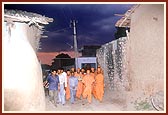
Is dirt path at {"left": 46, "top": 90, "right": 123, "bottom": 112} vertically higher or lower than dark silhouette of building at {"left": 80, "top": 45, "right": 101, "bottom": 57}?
lower

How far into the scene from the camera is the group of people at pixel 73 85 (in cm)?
935

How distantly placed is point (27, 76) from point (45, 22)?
4.26 ft

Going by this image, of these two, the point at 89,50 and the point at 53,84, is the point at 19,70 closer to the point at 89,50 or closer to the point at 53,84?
the point at 53,84

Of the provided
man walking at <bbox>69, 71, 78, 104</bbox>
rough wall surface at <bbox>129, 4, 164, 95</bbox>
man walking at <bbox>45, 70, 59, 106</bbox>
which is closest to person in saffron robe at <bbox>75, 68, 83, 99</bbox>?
man walking at <bbox>69, 71, 78, 104</bbox>

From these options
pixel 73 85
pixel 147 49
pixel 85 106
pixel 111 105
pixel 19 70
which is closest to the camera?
pixel 19 70

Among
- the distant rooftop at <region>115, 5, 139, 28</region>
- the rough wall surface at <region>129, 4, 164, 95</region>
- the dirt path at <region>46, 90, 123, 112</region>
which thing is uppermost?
the distant rooftop at <region>115, 5, 139, 28</region>

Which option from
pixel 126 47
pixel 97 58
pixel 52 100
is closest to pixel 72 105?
pixel 52 100

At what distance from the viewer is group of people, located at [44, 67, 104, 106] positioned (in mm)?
9352

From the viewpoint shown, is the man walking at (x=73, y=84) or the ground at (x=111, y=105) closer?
the ground at (x=111, y=105)

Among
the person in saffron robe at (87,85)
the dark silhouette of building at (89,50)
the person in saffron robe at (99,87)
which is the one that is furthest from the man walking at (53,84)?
the dark silhouette of building at (89,50)

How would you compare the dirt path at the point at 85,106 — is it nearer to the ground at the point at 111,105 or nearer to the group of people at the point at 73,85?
the ground at the point at 111,105

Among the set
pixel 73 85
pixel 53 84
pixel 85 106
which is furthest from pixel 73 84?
pixel 85 106

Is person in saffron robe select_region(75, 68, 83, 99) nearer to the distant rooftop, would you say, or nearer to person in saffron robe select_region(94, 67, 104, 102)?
person in saffron robe select_region(94, 67, 104, 102)

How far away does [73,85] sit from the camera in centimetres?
962
